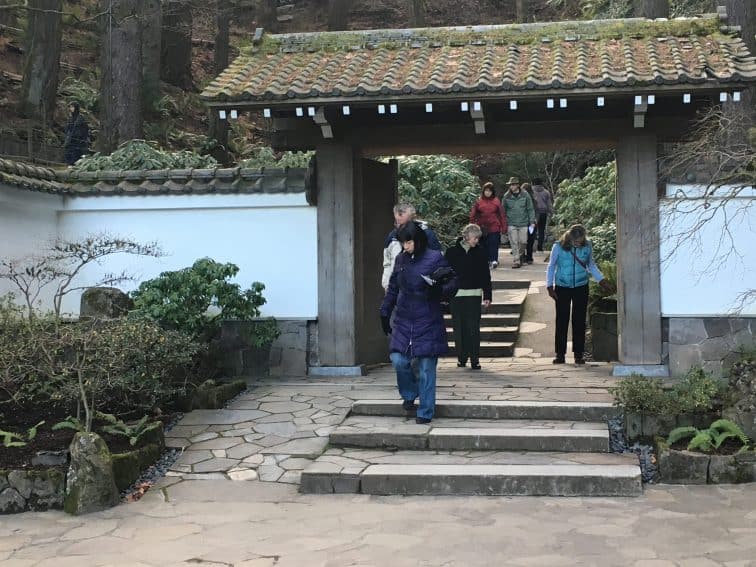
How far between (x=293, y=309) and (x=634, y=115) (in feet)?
15.1

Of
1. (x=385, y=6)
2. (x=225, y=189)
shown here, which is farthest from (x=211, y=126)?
(x=385, y=6)

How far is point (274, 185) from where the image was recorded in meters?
10.4

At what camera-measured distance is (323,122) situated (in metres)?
9.71

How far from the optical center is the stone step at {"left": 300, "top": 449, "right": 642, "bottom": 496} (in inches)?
259

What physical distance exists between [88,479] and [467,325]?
5371 mm

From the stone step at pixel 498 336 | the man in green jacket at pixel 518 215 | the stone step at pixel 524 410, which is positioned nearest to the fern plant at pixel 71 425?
the stone step at pixel 524 410

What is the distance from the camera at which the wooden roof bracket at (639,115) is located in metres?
9.16

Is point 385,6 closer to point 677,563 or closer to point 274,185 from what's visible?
point 274,185

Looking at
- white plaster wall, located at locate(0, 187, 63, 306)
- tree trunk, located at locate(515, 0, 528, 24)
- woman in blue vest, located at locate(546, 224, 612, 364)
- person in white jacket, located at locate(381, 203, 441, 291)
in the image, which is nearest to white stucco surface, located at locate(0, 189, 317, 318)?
white plaster wall, located at locate(0, 187, 63, 306)

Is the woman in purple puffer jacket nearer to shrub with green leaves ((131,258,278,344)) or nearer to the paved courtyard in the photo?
the paved courtyard

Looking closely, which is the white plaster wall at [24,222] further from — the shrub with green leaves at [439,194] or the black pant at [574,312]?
the shrub with green leaves at [439,194]

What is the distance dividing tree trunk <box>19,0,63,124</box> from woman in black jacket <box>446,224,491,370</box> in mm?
13120

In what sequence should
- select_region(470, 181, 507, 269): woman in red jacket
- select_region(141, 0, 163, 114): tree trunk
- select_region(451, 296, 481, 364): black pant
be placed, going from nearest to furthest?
select_region(451, 296, 481, 364): black pant
select_region(470, 181, 507, 269): woman in red jacket
select_region(141, 0, 163, 114): tree trunk

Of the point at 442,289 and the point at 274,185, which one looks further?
the point at 274,185
